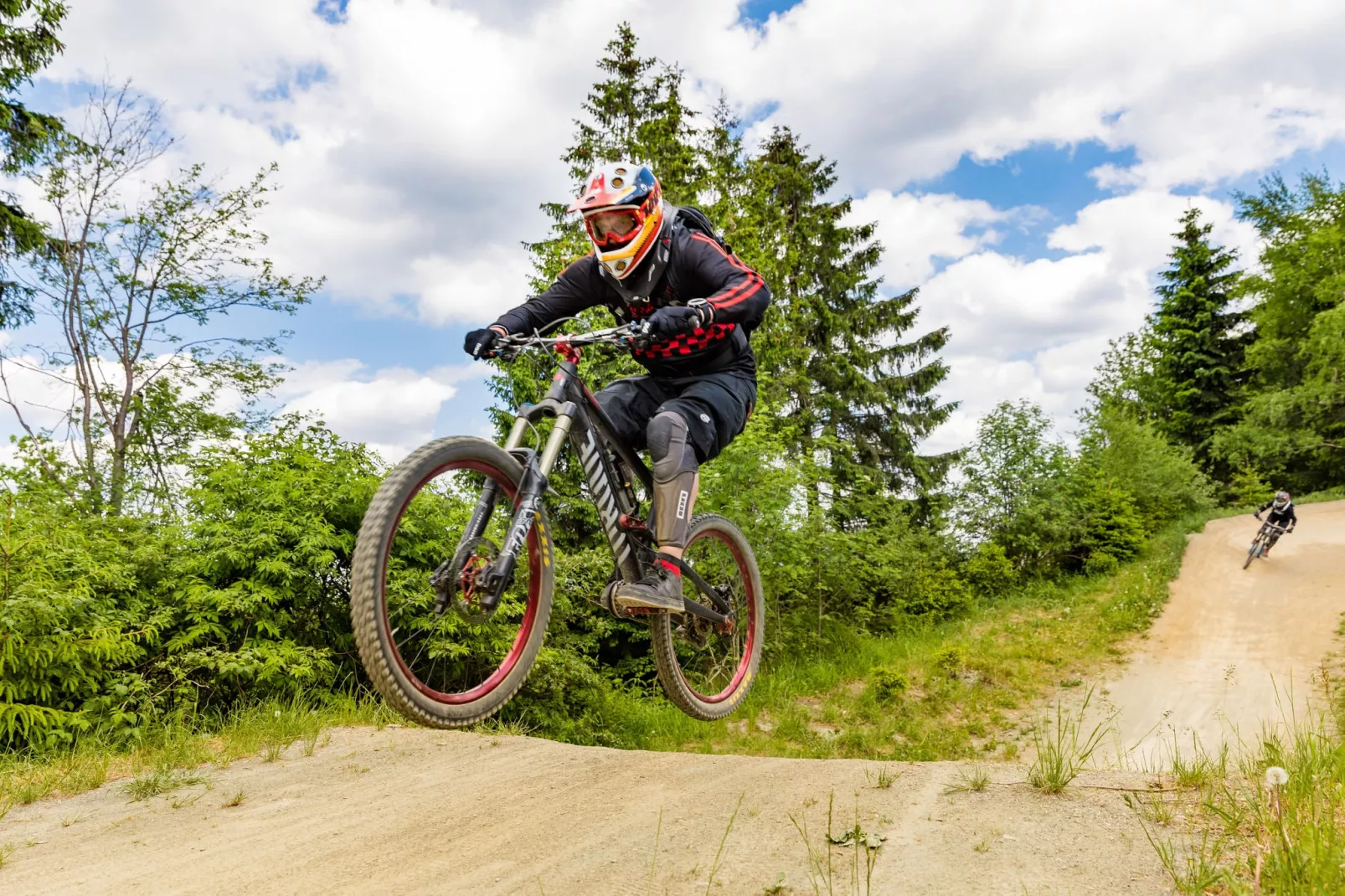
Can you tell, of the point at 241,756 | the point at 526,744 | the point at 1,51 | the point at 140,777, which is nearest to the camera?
the point at 140,777

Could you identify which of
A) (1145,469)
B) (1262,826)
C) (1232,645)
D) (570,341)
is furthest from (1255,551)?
(570,341)

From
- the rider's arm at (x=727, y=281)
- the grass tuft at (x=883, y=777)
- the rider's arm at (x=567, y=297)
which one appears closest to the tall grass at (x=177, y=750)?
the rider's arm at (x=567, y=297)

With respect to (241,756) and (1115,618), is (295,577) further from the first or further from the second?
(1115,618)

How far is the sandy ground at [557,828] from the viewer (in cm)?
284

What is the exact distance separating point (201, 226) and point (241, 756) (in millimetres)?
16069

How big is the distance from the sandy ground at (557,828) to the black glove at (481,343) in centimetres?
206

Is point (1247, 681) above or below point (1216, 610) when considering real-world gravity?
A: below

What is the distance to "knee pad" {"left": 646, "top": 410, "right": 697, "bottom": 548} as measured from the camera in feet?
12.8

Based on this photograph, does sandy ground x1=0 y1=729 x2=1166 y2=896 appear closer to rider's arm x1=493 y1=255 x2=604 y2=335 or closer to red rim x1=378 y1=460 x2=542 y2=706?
red rim x1=378 y1=460 x2=542 y2=706

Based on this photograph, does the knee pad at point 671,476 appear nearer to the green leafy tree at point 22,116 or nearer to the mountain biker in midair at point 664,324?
the mountain biker in midair at point 664,324

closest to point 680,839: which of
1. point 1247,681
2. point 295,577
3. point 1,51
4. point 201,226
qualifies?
point 295,577

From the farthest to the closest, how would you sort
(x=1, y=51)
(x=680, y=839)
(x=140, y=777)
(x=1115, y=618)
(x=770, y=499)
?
(x=1115, y=618)
(x=1, y=51)
(x=770, y=499)
(x=140, y=777)
(x=680, y=839)

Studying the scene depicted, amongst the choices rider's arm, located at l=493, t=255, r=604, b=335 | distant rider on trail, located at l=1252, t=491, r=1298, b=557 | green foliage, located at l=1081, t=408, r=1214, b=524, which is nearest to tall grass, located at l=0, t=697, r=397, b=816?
rider's arm, located at l=493, t=255, r=604, b=335

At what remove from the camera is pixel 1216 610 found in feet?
53.7
